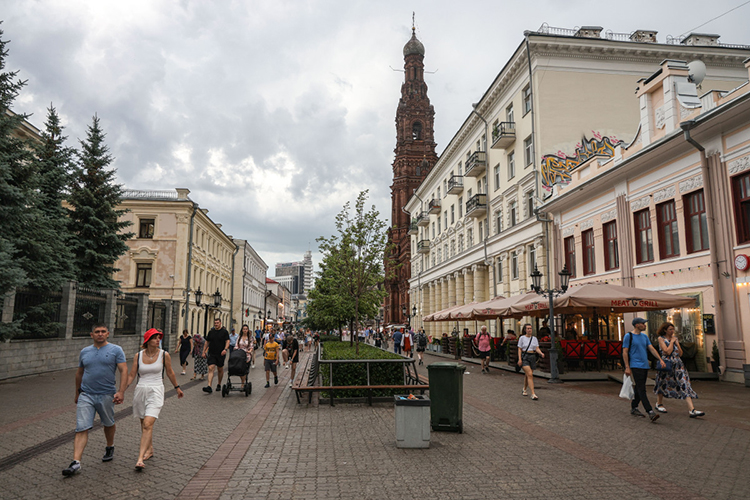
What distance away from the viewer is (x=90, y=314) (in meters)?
21.5

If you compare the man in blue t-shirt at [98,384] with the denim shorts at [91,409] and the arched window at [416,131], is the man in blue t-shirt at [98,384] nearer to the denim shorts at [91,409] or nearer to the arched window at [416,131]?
the denim shorts at [91,409]

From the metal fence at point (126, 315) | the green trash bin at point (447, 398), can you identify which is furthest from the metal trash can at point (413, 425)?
the metal fence at point (126, 315)

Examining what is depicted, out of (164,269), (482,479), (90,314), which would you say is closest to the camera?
(482,479)

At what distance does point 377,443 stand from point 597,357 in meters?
13.0

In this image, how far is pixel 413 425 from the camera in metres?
7.11

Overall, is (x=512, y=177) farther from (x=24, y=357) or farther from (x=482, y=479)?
(x=482, y=479)

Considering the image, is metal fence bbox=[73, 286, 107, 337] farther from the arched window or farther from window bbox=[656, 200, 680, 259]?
the arched window

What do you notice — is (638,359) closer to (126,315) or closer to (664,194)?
(664,194)

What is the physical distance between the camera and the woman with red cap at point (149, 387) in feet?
20.4

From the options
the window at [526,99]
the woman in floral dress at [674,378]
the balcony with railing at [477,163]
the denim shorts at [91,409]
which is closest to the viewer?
the denim shorts at [91,409]

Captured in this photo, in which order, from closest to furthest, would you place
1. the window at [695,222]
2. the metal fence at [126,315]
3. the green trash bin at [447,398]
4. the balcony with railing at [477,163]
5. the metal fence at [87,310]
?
the green trash bin at [447,398], the window at [695,222], the metal fence at [87,310], the metal fence at [126,315], the balcony with railing at [477,163]

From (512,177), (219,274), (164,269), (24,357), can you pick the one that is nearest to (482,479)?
(24,357)

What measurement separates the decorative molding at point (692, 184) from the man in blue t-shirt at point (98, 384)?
1706cm

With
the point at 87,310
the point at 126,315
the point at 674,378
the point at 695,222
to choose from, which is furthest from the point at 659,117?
the point at 126,315
